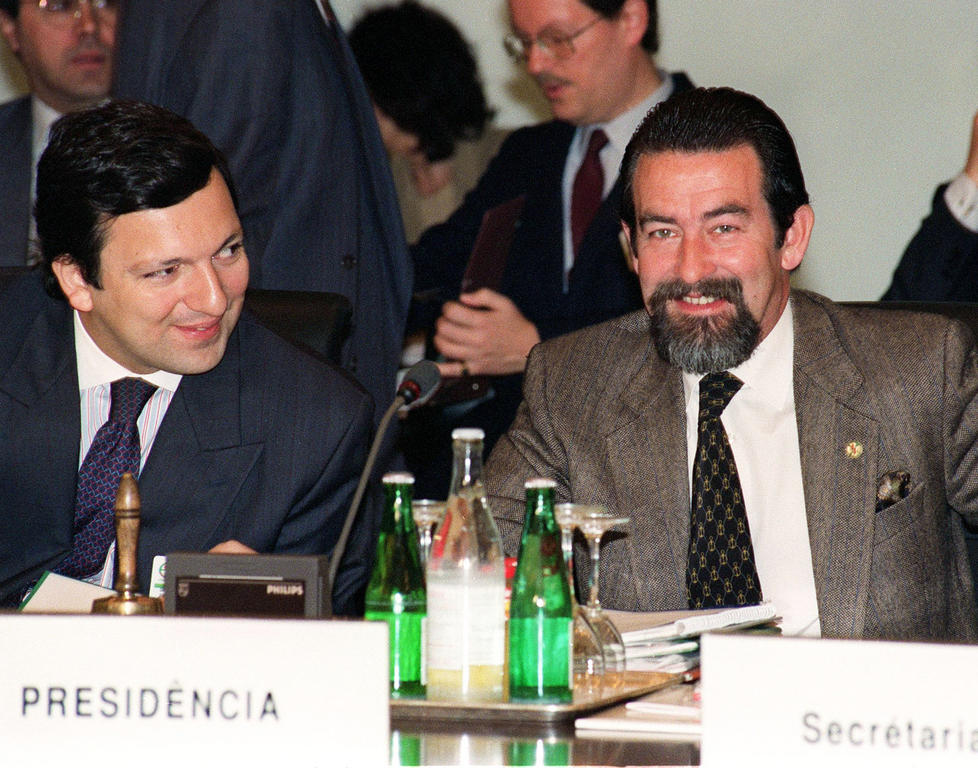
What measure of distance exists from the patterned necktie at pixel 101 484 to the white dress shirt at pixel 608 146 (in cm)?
162

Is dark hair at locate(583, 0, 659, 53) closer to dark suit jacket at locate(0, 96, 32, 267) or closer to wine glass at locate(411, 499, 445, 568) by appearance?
dark suit jacket at locate(0, 96, 32, 267)

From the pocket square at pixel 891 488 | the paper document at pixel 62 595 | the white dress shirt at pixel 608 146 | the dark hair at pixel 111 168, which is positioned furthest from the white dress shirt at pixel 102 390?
the white dress shirt at pixel 608 146

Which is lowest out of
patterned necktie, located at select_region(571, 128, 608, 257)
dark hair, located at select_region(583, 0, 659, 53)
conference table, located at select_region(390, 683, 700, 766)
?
conference table, located at select_region(390, 683, 700, 766)

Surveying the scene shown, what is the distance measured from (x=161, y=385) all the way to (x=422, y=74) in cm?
228

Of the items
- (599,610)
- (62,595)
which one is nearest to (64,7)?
(62,595)

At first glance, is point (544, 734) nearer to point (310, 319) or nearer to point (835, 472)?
point (835, 472)

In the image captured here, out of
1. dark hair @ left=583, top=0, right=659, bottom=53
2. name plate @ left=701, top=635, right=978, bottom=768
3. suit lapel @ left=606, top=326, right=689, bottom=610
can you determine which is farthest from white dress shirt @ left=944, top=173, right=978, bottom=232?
name plate @ left=701, top=635, right=978, bottom=768

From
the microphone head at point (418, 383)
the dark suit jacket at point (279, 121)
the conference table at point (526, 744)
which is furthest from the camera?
the dark suit jacket at point (279, 121)

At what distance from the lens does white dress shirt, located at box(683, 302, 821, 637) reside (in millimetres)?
2195

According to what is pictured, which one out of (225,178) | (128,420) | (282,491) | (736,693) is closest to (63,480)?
(128,420)

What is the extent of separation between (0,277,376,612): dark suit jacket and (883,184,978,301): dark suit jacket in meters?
1.67

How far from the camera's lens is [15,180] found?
3.98 m

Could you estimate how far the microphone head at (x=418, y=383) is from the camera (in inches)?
73.6

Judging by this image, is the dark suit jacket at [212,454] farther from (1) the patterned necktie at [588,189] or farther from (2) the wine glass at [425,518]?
(1) the patterned necktie at [588,189]
